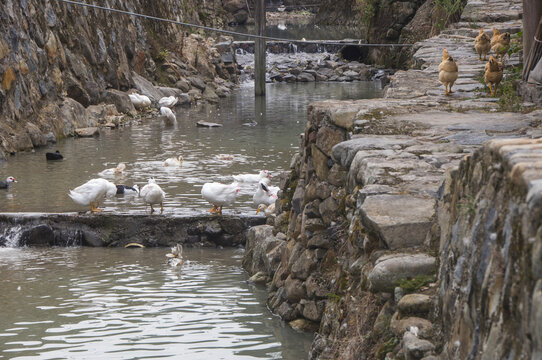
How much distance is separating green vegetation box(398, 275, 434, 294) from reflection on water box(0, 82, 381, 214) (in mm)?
6506

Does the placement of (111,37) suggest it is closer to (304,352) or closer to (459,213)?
(304,352)

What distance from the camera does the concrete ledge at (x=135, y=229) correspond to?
966cm

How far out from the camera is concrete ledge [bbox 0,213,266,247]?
966 cm

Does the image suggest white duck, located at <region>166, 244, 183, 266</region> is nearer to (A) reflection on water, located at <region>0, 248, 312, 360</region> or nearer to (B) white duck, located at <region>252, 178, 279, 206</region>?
(A) reflection on water, located at <region>0, 248, 312, 360</region>

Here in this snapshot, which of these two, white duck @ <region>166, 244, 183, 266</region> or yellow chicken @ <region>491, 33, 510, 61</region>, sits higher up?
yellow chicken @ <region>491, 33, 510, 61</region>

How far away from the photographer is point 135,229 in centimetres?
970

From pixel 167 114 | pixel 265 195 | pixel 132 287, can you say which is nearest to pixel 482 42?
pixel 265 195

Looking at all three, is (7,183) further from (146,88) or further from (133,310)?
(146,88)

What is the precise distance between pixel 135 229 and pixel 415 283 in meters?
6.45

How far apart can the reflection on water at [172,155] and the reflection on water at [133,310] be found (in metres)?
1.66

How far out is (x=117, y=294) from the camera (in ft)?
24.1

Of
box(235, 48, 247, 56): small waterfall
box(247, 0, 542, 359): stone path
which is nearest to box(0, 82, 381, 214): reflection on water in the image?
box(247, 0, 542, 359): stone path

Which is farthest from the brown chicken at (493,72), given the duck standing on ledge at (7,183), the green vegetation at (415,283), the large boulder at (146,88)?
the large boulder at (146,88)

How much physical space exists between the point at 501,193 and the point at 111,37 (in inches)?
772
